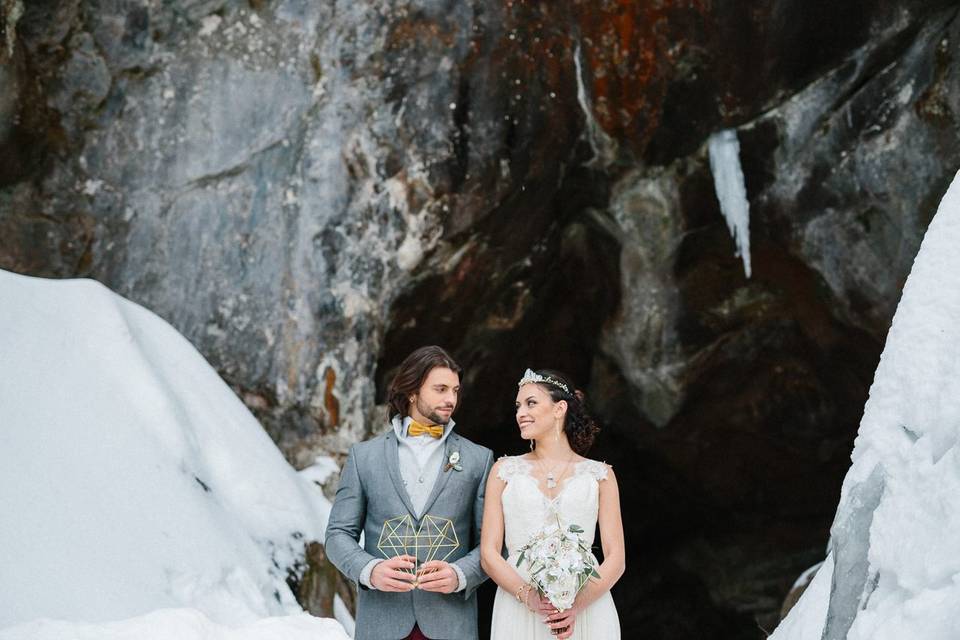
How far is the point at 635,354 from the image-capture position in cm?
852

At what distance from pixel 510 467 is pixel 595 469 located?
11.0 inches

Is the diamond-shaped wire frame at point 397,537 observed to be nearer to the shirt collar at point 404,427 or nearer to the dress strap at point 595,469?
the shirt collar at point 404,427

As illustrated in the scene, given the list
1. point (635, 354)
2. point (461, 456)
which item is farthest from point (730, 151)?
point (461, 456)

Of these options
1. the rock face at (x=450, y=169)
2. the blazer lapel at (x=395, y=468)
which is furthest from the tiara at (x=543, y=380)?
the rock face at (x=450, y=169)

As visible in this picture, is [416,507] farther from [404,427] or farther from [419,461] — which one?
[404,427]

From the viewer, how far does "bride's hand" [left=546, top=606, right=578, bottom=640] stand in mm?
3170

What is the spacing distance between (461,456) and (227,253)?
3.78 metres

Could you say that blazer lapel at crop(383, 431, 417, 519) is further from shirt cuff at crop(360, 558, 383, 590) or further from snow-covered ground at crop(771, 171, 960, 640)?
snow-covered ground at crop(771, 171, 960, 640)

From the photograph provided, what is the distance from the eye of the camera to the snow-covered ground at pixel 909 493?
6.46ft

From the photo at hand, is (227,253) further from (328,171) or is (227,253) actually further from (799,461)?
(799,461)

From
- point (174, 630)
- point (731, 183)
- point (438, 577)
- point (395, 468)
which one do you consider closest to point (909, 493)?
point (438, 577)

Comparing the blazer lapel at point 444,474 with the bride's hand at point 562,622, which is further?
the blazer lapel at point 444,474

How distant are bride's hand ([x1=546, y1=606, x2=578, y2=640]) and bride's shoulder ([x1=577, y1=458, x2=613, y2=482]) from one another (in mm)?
445

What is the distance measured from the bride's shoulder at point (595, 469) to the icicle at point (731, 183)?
461cm
